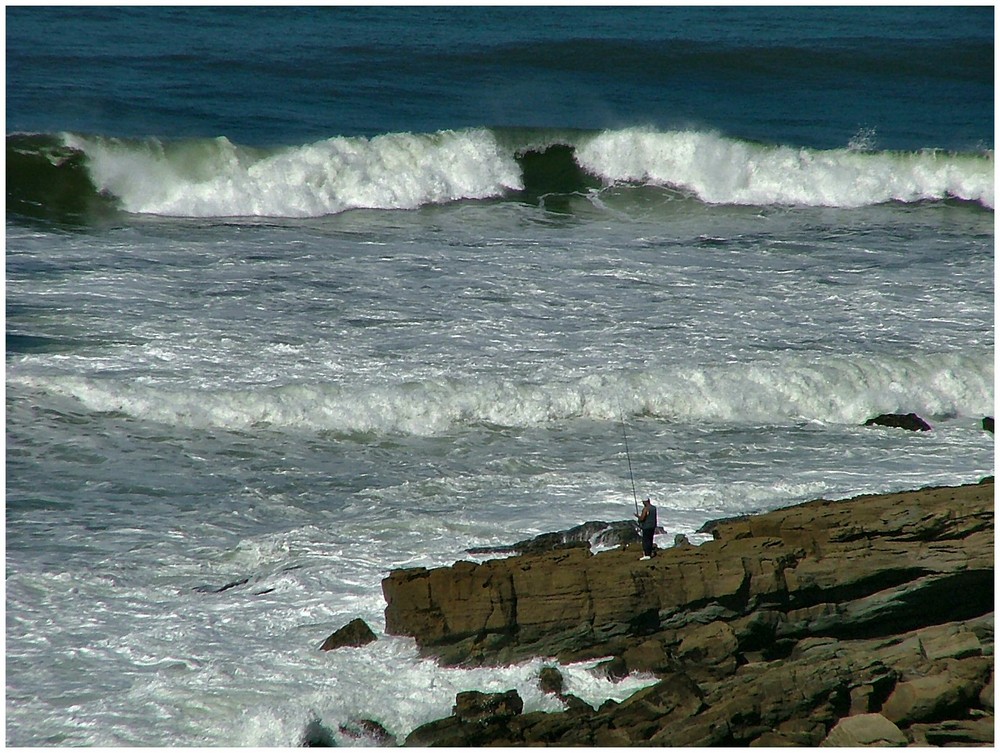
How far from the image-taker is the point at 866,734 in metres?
7.26

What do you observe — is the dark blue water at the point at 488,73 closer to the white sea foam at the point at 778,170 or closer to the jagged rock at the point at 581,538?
the white sea foam at the point at 778,170

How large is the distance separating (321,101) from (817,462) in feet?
58.6

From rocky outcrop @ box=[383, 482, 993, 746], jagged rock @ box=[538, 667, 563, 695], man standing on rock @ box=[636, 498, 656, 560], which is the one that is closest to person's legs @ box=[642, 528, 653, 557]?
man standing on rock @ box=[636, 498, 656, 560]

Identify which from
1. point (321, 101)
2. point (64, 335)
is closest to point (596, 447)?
point (64, 335)

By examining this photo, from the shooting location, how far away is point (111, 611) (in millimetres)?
9227

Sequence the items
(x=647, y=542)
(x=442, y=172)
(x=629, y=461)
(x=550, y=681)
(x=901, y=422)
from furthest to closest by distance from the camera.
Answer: (x=442, y=172)
(x=901, y=422)
(x=629, y=461)
(x=647, y=542)
(x=550, y=681)

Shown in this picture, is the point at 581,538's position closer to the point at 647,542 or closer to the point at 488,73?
the point at 647,542

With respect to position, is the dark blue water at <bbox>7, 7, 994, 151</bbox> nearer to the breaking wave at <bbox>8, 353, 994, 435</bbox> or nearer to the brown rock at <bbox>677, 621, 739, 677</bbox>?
the breaking wave at <bbox>8, 353, 994, 435</bbox>

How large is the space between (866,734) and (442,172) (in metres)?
17.5

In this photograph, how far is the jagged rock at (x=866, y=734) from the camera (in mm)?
7215

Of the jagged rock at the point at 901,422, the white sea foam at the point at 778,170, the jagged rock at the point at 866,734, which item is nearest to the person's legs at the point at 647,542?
the jagged rock at the point at 866,734

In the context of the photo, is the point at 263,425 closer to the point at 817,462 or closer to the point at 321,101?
the point at 817,462

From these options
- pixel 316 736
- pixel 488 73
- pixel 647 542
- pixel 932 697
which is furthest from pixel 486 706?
pixel 488 73

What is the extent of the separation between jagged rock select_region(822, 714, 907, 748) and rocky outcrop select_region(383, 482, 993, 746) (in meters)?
0.03
